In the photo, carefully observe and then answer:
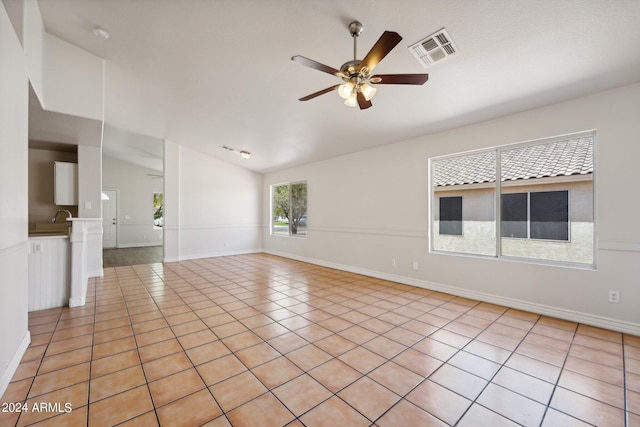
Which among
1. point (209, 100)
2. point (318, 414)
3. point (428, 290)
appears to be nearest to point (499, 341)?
point (428, 290)

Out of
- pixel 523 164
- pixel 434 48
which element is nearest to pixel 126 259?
pixel 434 48

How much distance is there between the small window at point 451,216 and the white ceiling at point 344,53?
1.14 m

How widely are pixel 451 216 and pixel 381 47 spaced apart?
3137mm

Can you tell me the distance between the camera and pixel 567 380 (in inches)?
78.2

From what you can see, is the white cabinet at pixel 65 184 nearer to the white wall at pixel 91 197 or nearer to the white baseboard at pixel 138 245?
the white wall at pixel 91 197

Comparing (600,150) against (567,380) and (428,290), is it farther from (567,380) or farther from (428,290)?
(428,290)

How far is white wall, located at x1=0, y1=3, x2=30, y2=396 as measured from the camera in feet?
5.89

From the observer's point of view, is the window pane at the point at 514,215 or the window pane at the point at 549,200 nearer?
the window pane at the point at 549,200

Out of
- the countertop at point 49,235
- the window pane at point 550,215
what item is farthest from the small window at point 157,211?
the window pane at point 550,215

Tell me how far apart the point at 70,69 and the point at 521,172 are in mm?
5891

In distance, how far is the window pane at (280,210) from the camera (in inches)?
301

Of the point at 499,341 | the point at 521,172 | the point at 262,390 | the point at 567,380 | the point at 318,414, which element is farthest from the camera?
the point at 521,172

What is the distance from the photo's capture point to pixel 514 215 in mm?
3578

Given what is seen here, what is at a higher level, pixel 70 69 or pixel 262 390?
pixel 70 69
